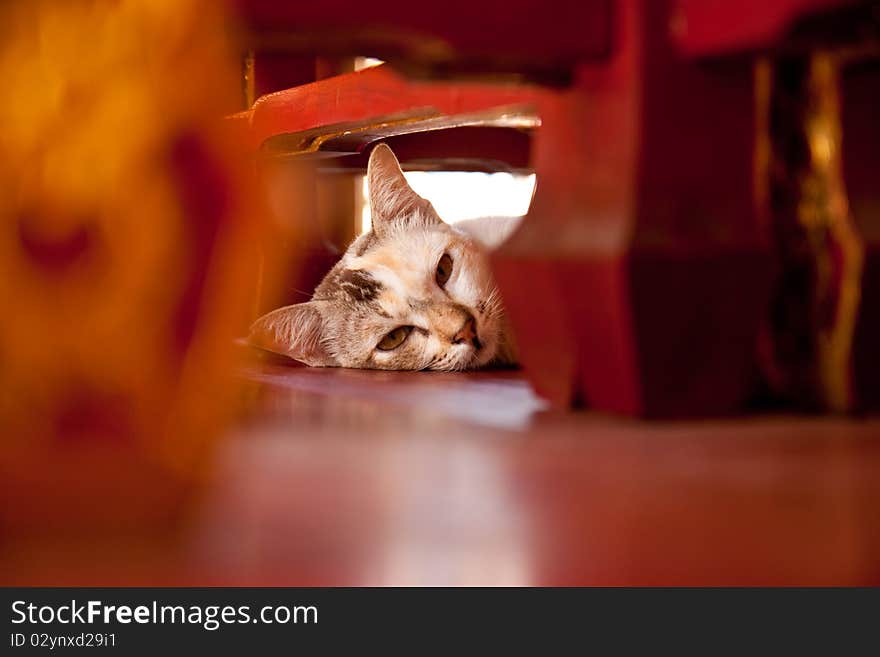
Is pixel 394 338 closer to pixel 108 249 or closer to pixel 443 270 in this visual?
pixel 443 270

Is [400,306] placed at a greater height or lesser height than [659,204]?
lesser

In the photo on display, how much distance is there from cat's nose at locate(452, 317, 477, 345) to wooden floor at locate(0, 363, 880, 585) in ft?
1.60

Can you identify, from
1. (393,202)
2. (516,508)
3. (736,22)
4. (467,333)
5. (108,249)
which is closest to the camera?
(108,249)

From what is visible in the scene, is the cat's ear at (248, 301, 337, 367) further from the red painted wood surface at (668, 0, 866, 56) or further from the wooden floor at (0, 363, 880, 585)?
the red painted wood surface at (668, 0, 866, 56)

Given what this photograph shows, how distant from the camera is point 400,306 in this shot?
5.28 ft

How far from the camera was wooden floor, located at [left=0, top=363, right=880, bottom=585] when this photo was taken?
54 centimetres

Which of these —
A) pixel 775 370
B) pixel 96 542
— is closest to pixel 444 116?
pixel 775 370

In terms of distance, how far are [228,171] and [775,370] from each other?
0.62 meters

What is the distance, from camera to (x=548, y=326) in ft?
3.44

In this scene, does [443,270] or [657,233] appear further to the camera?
[443,270]

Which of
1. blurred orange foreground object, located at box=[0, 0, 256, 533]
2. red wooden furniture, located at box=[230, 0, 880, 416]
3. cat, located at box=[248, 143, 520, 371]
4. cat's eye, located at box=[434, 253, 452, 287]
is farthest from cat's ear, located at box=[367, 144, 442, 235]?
blurred orange foreground object, located at box=[0, 0, 256, 533]

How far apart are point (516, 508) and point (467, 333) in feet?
2.89

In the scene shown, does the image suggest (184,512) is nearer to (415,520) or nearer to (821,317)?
(415,520)

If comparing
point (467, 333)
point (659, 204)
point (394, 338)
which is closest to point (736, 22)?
point (659, 204)
